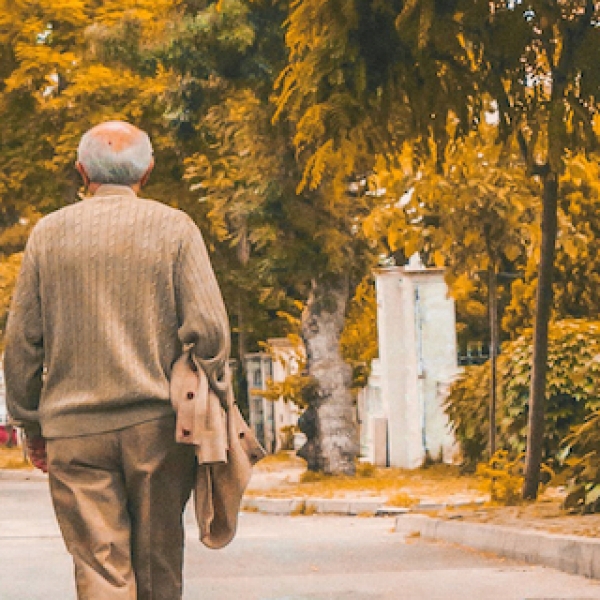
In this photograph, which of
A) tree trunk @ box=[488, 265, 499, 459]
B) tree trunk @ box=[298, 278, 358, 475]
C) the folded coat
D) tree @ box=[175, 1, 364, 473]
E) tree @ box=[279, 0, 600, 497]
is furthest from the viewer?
tree trunk @ box=[298, 278, 358, 475]

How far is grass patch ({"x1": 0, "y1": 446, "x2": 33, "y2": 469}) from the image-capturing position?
3431cm

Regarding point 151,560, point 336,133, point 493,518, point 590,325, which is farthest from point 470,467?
point 151,560

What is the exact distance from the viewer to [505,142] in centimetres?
1261

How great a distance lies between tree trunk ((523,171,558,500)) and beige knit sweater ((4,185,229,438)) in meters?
7.71

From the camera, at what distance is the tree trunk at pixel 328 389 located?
915 inches

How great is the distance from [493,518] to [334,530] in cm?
302

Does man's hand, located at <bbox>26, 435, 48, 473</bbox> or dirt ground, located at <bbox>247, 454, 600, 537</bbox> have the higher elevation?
man's hand, located at <bbox>26, 435, 48, 473</bbox>

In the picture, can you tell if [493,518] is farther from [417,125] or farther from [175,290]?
[175,290]

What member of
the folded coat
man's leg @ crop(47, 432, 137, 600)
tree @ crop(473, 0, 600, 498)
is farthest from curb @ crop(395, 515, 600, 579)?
man's leg @ crop(47, 432, 137, 600)

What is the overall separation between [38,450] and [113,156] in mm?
1046

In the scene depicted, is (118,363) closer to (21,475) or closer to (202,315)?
(202,315)

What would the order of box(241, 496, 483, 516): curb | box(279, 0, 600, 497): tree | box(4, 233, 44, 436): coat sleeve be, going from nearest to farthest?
box(4, 233, 44, 436): coat sleeve
box(279, 0, 600, 497): tree
box(241, 496, 483, 516): curb

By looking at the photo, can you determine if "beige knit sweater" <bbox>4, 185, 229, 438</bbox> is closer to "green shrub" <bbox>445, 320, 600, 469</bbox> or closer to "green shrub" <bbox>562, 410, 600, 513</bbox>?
"green shrub" <bbox>562, 410, 600, 513</bbox>

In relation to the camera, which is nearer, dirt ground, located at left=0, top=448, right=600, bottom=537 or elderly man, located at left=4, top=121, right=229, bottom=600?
elderly man, located at left=4, top=121, right=229, bottom=600
